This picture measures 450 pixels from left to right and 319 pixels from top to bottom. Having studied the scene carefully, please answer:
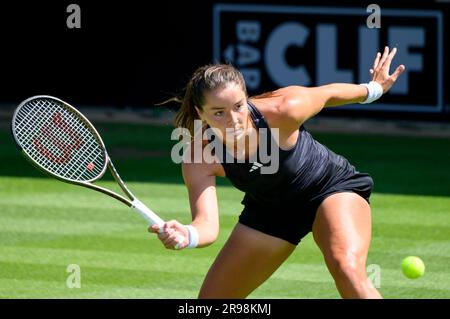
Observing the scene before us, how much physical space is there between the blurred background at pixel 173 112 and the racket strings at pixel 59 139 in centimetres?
206

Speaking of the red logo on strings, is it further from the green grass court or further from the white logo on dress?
the green grass court

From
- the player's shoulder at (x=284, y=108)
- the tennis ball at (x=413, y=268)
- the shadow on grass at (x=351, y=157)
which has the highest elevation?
the player's shoulder at (x=284, y=108)

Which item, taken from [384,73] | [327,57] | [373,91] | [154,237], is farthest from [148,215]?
[327,57]

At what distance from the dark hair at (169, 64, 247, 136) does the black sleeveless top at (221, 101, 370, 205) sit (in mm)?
223

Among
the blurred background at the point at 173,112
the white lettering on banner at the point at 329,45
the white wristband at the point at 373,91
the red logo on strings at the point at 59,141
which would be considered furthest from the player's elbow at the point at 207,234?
the white lettering on banner at the point at 329,45

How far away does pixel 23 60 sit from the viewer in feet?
57.8

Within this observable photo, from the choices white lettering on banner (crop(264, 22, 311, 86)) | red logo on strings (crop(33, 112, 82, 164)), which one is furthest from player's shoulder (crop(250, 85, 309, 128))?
white lettering on banner (crop(264, 22, 311, 86))

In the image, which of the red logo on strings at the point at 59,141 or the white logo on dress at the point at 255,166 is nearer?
the white logo on dress at the point at 255,166

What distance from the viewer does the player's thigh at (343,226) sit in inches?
234

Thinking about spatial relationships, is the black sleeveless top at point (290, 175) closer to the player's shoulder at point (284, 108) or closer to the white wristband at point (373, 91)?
the player's shoulder at point (284, 108)

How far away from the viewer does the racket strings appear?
6574mm

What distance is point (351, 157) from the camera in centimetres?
1405
